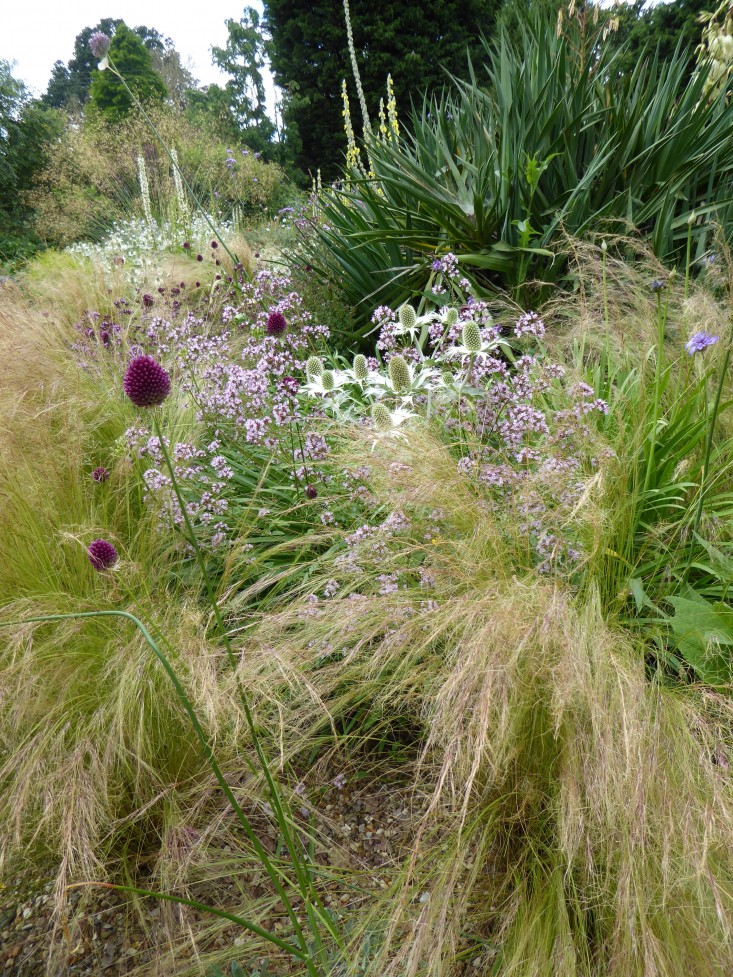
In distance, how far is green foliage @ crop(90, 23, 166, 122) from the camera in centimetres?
2306

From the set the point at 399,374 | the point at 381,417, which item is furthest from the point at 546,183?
the point at 381,417

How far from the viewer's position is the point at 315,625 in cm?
173

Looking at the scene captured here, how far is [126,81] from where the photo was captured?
21.8 metres

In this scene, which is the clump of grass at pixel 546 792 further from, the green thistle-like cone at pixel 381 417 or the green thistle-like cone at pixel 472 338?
the green thistle-like cone at pixel 472 338

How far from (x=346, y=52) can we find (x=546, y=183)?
14.6 meters

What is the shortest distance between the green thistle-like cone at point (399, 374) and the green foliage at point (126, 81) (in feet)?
74.9

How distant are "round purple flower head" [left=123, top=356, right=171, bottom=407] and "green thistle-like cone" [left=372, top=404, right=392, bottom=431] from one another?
106cm

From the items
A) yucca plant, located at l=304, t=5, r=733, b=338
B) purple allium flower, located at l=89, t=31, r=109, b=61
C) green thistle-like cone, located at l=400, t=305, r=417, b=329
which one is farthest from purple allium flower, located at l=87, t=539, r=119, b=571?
purple allium flower, located at l=89, t=31, r=109, b=61

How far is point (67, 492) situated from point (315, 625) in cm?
126

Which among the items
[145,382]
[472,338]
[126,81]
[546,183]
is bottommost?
[472,338]

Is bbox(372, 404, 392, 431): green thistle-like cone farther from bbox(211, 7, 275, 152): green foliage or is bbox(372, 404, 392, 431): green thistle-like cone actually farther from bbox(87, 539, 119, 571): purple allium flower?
bbox(211, 7, 275, 152): green foliage

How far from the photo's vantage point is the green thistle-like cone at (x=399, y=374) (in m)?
2.46

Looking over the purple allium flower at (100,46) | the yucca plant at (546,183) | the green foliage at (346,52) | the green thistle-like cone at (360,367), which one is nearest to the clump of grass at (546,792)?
the green thistle-like cone at (360,367)

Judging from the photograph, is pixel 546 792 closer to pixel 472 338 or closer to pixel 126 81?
pixel 472 338
